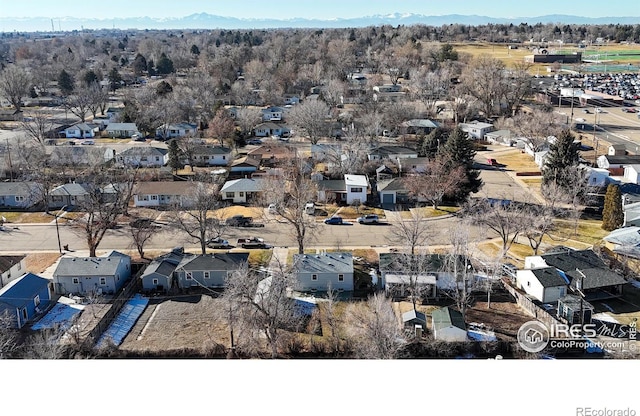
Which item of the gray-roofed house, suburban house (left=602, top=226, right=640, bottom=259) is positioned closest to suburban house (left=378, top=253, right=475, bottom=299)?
suburban house (left=602, top=226, right=640, bottom=259)

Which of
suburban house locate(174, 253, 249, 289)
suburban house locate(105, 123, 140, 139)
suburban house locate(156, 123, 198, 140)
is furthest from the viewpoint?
suburban house locate(105, 123, 140, 139)

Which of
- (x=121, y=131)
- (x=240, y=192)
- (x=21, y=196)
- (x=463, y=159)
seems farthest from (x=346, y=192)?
(x=121, y=131)

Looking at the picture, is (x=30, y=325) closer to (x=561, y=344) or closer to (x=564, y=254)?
(x=561, y=344)

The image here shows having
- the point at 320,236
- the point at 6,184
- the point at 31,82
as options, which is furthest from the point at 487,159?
the point at 31,82

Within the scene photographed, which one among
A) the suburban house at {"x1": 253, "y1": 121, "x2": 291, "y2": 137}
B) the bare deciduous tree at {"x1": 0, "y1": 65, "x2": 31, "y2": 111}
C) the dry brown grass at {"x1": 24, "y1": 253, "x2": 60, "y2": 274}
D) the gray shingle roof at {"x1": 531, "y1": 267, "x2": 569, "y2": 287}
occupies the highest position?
the bare deciduous tree at {"x1": 0, "y1": 65, "x2": 31, "y2": 111}

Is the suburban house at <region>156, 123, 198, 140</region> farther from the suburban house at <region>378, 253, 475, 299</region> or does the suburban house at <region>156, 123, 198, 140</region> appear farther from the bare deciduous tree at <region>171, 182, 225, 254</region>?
the suburban house at <region>378, 253, 475, 299</region>

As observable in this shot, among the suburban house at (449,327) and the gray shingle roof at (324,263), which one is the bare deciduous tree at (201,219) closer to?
the gray shingle roof at (324,263)
